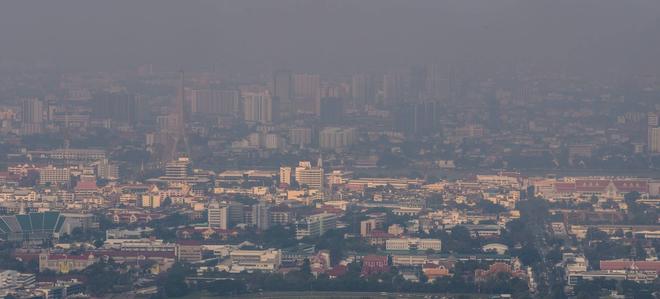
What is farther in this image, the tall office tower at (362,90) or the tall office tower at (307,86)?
the tall office tower at (362,90)

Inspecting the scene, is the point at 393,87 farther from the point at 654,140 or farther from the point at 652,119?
the point at 654,140

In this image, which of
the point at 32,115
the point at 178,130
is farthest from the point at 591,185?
the point at 32,115

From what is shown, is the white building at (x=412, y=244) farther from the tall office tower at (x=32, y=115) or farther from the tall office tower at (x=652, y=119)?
the tall office tower at (x=32, y=115)

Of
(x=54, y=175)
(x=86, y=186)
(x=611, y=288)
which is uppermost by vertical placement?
(x=54, y=175)

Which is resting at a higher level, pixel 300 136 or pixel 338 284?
pixel 300 136

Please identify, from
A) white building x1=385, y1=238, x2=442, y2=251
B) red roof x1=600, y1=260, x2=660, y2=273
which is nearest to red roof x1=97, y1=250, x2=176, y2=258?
white building x1=385, y1=238, x2=442, y2=251

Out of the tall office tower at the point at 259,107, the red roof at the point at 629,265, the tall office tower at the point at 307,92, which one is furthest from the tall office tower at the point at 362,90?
the red roof at the point at 629,265

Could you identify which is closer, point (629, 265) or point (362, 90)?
point (629, 265)
